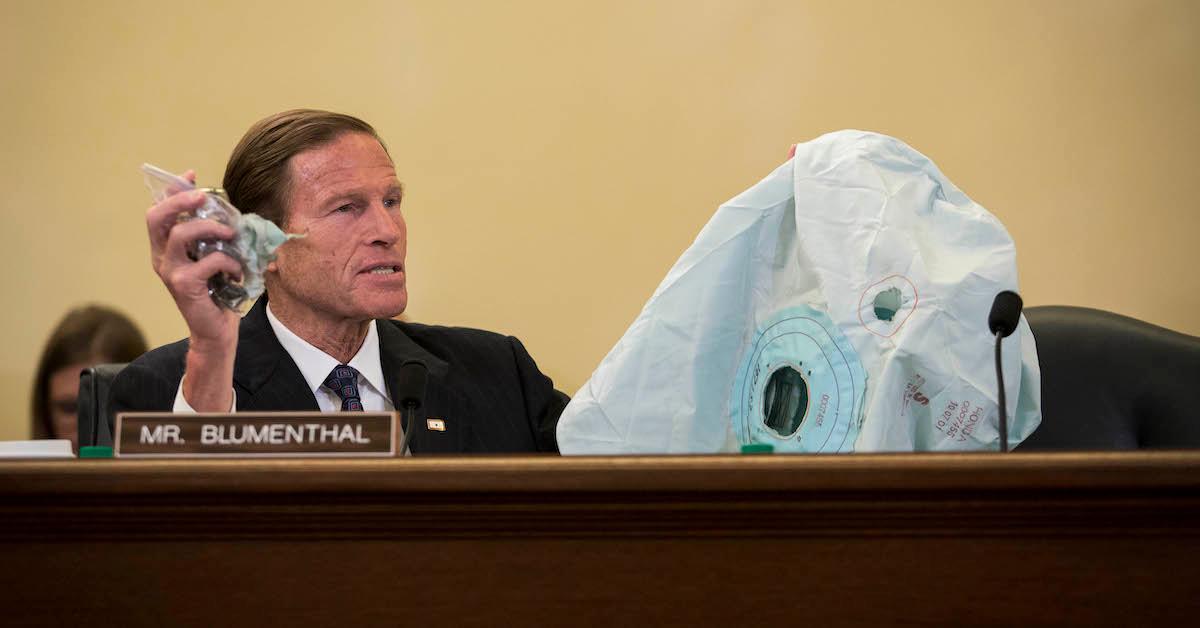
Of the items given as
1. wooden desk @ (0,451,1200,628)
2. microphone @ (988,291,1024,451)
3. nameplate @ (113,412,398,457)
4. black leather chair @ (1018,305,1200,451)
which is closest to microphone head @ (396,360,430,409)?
nameplate @ (113,412,398,457)

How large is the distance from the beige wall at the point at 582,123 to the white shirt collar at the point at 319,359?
2.91 feet

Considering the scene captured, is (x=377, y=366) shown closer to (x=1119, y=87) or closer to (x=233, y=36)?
(x=233, y=36)

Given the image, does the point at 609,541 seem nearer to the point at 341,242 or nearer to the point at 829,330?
the point at 829,330

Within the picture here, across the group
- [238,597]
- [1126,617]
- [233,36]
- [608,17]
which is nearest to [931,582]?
[1126,617]

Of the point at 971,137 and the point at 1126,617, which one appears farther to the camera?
the point at 971,137

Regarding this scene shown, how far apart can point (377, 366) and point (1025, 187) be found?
144cm

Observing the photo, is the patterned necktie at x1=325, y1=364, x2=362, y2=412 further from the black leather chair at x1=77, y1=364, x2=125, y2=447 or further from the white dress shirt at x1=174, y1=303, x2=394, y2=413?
the black leather chair at x1=77, y1=364, x2=125, y2=447

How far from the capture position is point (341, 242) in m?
1.67

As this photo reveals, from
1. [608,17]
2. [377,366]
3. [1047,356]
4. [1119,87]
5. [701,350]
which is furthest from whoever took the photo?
[608,17]

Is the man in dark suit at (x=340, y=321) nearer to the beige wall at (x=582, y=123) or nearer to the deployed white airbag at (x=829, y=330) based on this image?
the deployed white airbag at (x=829, y=330)

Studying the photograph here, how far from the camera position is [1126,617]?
0.69 m

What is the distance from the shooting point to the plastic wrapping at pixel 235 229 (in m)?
1.12

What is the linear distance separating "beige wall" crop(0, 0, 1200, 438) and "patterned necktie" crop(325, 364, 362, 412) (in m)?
→ 0.94

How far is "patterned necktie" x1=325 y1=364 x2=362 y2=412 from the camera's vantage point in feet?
5.32
